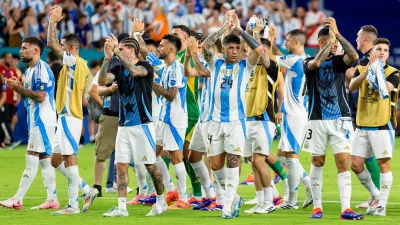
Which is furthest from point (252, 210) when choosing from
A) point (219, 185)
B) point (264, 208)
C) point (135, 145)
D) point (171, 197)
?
point (135, 145)

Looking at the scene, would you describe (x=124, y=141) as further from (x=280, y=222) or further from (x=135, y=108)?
(x=280, y=222)

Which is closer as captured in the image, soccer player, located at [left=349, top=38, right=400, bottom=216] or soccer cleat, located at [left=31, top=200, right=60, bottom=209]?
soccer player, located at [left=349, top=38, right=400, bottom=216]

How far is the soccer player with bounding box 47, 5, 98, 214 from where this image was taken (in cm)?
1462

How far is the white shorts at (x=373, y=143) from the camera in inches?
552

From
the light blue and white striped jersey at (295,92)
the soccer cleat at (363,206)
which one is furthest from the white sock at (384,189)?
the light blue and white striped jersey at (295,92)

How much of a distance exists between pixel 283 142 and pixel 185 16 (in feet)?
57.9

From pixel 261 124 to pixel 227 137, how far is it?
0.95 meters

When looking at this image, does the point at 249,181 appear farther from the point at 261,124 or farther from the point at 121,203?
the point at 121,203

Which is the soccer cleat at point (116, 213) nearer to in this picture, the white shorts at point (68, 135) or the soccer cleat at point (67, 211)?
the soccer cleat at point (67, 211)

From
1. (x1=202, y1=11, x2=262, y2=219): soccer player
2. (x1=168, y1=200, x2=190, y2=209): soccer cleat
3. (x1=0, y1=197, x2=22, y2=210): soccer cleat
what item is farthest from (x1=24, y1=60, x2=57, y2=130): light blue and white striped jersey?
(x1=202, y1=11, x2=262, y2=219): soccer player

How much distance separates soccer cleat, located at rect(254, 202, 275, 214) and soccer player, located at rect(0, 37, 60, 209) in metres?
3.09

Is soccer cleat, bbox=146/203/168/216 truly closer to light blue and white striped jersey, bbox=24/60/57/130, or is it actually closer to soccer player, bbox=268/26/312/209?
soccer player, bbox=268/26/312/209

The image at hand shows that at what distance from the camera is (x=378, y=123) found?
14086 mm

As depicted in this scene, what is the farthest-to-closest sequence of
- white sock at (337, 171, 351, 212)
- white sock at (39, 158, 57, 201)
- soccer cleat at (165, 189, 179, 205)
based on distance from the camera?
soccer cleat at (165, 189, 179, 205) < white sock at (39, 158, 57, 201) < white sock at (337, 171, 351, 212)
